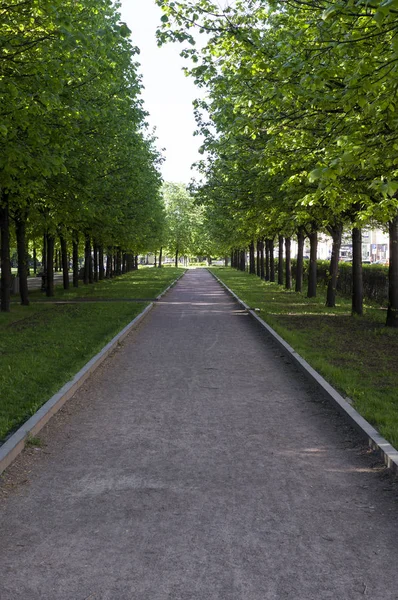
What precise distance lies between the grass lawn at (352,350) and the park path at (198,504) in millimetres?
502

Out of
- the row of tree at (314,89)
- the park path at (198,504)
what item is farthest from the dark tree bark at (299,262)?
the park path at (198,504)

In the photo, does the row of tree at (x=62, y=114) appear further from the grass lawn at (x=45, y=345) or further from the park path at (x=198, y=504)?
the park path at (x=198, y=504)

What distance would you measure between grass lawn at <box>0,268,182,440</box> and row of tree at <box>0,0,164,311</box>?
8.43 feet

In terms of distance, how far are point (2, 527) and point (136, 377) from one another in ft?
18.4

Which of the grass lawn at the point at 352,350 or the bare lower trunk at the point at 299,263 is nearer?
the grass lawn at the point at 352,350

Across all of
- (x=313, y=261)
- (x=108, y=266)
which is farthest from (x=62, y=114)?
(x=108, y=266)

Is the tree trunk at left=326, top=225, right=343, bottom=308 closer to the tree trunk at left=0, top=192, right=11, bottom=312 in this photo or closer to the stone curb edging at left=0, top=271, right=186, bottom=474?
the tree trunk at left=0, top=192, right=11, bottom=312

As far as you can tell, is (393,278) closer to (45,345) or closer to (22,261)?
(45,345)

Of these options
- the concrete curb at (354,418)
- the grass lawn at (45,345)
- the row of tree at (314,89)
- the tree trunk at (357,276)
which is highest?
the row of tree at (314,89)

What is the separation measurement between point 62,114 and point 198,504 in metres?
9.68

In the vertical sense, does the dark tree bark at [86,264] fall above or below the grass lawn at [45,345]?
above

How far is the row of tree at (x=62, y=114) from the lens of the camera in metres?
10.4

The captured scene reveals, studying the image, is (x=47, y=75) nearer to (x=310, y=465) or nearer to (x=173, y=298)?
(x=310, y=465)

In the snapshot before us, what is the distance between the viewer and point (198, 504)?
15.8 ft
